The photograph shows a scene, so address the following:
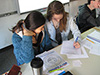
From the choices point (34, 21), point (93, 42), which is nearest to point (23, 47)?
point (34, 21)

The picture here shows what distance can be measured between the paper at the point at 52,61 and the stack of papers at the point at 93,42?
0.37 meters

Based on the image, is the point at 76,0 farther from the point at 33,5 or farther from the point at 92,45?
the point at 92,45

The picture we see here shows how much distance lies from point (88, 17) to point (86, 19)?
5cm

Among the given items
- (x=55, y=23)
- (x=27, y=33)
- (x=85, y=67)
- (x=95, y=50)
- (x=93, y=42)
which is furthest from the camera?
(x=55, y=23)

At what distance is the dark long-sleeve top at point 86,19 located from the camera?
177cm

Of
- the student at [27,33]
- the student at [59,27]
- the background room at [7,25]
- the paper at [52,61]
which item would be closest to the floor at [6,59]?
the background room at [7,25]

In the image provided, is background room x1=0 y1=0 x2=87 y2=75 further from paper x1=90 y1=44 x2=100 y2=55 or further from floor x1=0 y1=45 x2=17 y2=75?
paper x1=90 y1=44 x2=100 y2=55

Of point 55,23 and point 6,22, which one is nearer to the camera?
point 55,23

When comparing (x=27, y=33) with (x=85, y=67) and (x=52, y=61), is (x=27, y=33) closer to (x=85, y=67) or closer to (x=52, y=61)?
(x=52, y=61)

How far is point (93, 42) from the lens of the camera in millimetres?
1320

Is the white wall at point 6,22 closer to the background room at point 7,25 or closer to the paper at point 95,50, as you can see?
the background room at point 7,25

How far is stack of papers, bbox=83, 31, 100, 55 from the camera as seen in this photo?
118cm

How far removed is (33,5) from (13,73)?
5.90ft

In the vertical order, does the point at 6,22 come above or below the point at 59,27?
below
